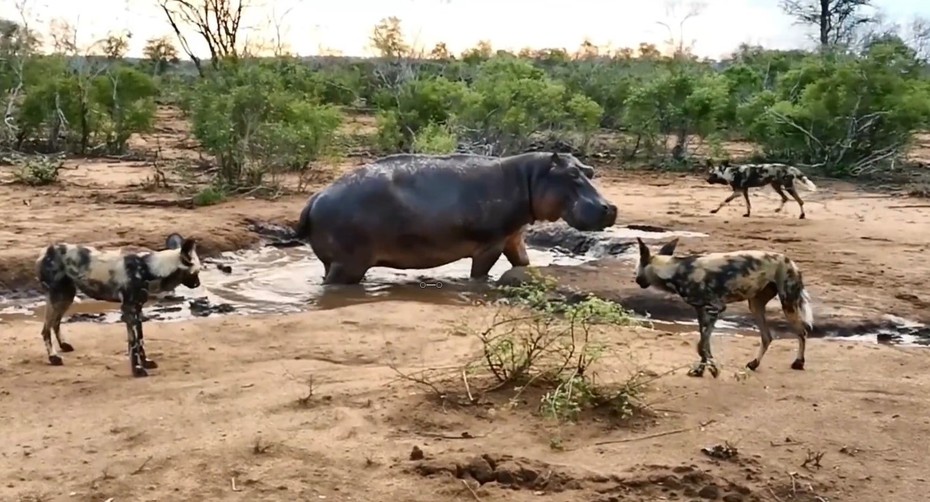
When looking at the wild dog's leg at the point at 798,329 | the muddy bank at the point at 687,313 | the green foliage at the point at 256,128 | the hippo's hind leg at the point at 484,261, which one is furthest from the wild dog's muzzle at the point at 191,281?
the green foliage at the point at 256,128

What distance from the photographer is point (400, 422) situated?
199 inches

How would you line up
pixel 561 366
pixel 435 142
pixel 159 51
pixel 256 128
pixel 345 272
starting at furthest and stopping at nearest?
1. pixel 159 51
2. pixel 435 142
3. pixel 256 128
4. pixel 345 272
5. pixel 561 366

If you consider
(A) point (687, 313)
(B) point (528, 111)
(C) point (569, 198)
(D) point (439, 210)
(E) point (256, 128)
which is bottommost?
(A) point (687, 313)

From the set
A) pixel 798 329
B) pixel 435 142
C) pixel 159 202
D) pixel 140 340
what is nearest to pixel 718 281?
pixel 798 329

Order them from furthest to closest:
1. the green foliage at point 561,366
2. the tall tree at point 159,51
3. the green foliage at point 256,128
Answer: the tall tree at point 159,51 → the green foliage at point 256,128 → the green foliage at point 561,366

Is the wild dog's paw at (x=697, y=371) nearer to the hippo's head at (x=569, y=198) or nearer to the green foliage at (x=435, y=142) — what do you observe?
the hippo's head at (x=569, y=198)

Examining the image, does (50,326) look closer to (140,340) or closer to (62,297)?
(62,297)

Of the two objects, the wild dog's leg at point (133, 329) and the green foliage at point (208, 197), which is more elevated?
the wild dog's leg at point (133, 329)

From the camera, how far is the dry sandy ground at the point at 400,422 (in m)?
4.33

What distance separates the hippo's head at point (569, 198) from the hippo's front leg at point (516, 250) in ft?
1.07

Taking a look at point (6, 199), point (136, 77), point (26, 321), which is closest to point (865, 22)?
point (136, 77)

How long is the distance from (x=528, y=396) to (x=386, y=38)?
24804mm

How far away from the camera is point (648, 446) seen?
15.8 feet

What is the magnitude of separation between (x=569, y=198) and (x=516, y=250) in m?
0.83
